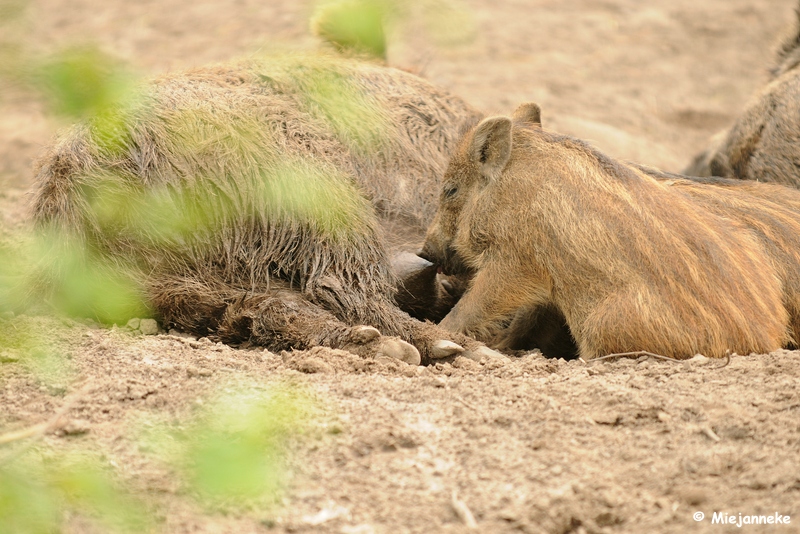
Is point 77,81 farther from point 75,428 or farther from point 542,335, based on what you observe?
point 542,335

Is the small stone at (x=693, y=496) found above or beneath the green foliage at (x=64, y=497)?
beneath

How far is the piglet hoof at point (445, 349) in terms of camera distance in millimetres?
3533

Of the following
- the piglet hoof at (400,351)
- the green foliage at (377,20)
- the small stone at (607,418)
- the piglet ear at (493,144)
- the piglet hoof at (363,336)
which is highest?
the green foliage at (377,20)

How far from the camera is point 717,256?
3.41 metres

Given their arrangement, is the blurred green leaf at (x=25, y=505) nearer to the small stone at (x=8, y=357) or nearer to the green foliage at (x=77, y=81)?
the green foliage at (x=77, y=81)

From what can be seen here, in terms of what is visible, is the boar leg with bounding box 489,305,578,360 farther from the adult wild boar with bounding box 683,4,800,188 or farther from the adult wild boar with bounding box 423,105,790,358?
the adult wild boar with bounding box 683,4,800,188

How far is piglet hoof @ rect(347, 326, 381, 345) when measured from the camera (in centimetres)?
344

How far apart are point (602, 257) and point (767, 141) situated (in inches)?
99.1

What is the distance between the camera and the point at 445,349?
139 inches

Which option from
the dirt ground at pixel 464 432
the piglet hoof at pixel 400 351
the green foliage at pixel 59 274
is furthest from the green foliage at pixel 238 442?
the green foliage at pixel 59 274

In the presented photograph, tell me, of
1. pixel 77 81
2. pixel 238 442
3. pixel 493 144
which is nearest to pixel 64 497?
pixel 238 442

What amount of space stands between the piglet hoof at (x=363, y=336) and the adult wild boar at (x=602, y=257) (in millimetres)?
441

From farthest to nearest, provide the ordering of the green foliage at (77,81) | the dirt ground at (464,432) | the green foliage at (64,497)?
the dirt ground at (464,432) → the green foliage at (64,497) → the green foliage at (77,81)

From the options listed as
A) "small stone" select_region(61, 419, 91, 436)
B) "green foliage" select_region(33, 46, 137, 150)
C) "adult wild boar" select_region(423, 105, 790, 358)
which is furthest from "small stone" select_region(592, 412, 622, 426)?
"green foliage" select_region(33, 46, 137, 150)
